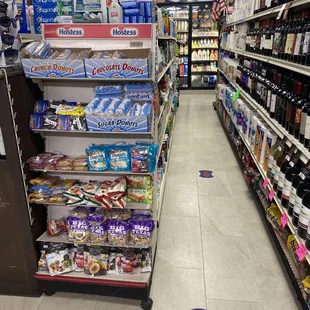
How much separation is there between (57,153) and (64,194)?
1.11 ft

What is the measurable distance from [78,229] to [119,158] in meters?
0.59

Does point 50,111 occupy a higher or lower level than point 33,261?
higher

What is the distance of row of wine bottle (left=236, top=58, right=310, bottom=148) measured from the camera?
2.13 meters

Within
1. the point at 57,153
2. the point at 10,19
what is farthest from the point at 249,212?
the point at 10,19

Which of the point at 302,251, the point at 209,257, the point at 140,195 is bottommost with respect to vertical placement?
the point at 209,257

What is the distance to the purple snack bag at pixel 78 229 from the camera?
2197mm

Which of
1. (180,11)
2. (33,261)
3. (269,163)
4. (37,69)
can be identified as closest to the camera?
(37,69)

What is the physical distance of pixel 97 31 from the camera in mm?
2113

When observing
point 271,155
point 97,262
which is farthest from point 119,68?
point 271,155

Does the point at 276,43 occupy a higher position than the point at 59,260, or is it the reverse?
the point at 276,43

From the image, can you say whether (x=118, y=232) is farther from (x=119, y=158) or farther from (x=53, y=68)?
(x=53, y=68)

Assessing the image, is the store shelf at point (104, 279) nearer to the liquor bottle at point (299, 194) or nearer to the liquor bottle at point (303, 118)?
the liquor bottle at point (299, 194)

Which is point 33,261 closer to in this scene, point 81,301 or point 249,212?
point 81,301

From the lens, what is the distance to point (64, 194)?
2170 mm
